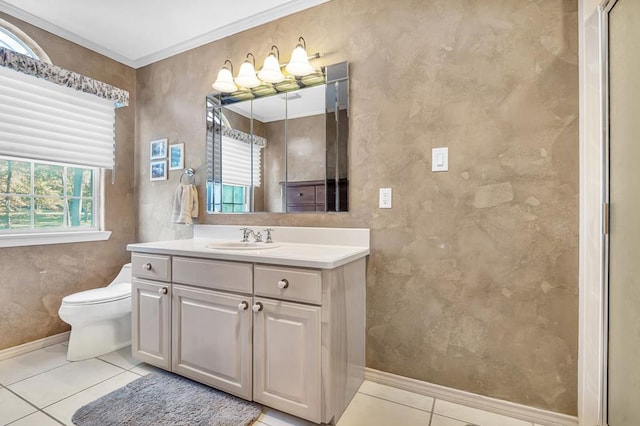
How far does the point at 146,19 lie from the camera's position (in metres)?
2.17

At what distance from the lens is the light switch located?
63.7 inches

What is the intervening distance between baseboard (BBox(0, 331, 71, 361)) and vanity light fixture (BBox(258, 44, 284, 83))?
8.11 ft

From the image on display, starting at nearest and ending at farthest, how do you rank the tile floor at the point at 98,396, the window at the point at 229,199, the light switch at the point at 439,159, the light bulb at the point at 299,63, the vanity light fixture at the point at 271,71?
the tile floor at the point at 98,396
the light switch at the point at 439,159
the light bulb at the point at 299,63
the vanity light fixture at the point at 271,71
the window at the point at 229,199

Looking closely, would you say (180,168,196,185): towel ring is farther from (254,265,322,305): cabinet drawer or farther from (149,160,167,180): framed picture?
(254,265,322,305): cabinet drawer

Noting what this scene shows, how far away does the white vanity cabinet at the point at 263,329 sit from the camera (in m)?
1.37

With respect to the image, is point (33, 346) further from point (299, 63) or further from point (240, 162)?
point (299, 63)

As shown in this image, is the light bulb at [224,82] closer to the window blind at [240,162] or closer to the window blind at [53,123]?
the window blind at [240,162]

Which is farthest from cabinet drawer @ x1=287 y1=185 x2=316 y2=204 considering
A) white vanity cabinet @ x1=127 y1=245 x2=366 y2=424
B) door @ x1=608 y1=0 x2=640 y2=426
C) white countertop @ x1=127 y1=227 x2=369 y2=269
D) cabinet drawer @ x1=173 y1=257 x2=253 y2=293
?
door @ x1=608 y1=0 x2=640 y2=426

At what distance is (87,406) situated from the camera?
1.54m

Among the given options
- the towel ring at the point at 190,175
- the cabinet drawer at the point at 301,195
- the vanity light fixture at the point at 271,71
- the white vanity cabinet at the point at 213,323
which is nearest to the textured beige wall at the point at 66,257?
the towel ring at the point at 190,175

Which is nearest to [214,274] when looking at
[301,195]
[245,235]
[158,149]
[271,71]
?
[245,235]

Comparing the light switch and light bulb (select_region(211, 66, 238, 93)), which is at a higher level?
light bulb (select_region(211, 66, 238, 93))

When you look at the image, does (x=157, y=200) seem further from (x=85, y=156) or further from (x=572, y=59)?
(x=572, y=59)

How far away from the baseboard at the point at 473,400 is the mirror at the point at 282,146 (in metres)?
1.02
